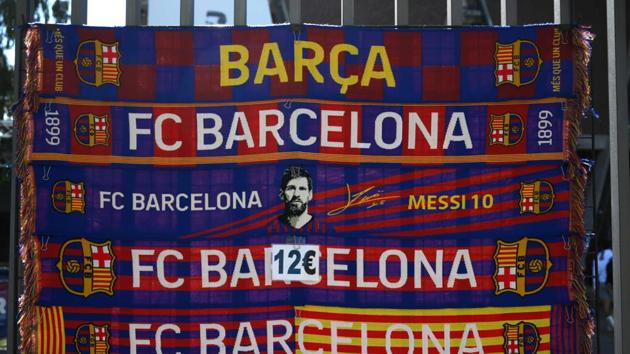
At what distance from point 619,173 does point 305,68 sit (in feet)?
4.96

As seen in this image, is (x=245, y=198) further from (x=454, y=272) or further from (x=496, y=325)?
(x=496, y=325)

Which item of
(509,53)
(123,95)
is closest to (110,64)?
(123,95)

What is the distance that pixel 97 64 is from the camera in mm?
3799

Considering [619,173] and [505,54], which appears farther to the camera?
[505,54]

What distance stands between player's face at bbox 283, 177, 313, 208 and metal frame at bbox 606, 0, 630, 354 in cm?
141

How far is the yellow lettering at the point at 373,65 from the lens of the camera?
376 cm

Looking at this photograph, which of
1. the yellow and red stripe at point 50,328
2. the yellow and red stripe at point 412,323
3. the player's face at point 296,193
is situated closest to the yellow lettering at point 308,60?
the player's face at point 296,193

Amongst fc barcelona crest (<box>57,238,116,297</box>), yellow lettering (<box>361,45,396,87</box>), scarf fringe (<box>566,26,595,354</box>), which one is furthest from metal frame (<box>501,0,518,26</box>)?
fc barcelona crest (<box>57,238,116,297</box>)

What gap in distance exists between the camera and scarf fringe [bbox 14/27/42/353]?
148 inches

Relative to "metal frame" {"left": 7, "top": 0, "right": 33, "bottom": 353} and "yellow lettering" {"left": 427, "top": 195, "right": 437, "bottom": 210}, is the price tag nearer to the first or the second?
"yellow lettering" {"left": 427, "top": 195, "right": 437, "bottom": 210}
